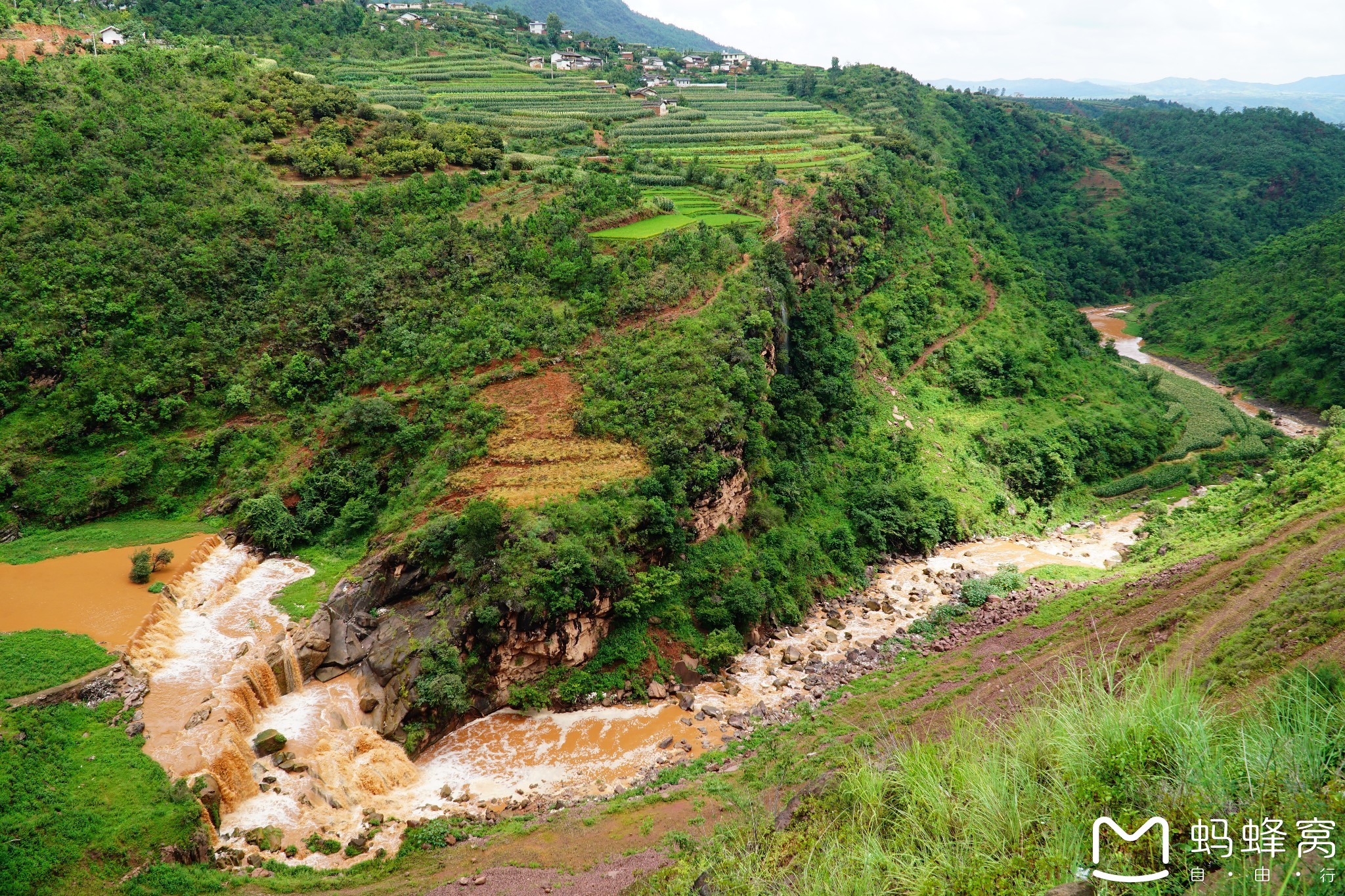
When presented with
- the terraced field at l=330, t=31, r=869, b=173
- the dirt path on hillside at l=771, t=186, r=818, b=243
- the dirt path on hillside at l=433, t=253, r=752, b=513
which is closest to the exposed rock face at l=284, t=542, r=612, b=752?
the dirt path on hillside at l=433, t=253, r=752, b=513

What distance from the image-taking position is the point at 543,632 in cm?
2511

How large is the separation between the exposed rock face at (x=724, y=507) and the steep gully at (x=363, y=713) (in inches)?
189

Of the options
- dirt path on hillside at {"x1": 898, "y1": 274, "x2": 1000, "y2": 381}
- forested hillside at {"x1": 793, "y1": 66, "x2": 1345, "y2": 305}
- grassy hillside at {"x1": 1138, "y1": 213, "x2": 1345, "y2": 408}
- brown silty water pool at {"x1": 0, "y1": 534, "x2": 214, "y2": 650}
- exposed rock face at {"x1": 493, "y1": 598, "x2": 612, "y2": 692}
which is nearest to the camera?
brown silty water pool at {"x1": 0, "y1": 534, "x2": 214, "y2": 650}

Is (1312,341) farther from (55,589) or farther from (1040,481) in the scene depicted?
(55,589)

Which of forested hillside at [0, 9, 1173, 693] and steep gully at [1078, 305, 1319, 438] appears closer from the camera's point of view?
forested hillside at [0, 9, 1173, 693]

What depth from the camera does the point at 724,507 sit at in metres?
30.9

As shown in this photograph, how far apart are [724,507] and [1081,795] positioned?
2169 centimetres

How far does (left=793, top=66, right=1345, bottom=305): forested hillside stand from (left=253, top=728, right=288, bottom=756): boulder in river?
7079 cm

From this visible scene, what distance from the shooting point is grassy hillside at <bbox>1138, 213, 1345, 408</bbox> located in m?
53.5

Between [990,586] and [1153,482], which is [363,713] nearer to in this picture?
[990,586]

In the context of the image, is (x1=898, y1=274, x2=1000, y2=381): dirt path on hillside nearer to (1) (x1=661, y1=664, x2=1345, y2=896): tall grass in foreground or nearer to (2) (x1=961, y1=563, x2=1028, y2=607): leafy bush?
(2) (x1=961, y1=563, x2=1028, y2=607): leafy bush

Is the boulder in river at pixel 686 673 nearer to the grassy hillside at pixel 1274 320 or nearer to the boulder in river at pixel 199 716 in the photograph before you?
the boulder in river at pixel 199 716

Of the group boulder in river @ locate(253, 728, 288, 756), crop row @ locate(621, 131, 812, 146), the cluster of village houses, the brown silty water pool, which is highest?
the cluster of village houses

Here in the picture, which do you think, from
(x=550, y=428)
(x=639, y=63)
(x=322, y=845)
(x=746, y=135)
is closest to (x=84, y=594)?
(x=322, y=845)
